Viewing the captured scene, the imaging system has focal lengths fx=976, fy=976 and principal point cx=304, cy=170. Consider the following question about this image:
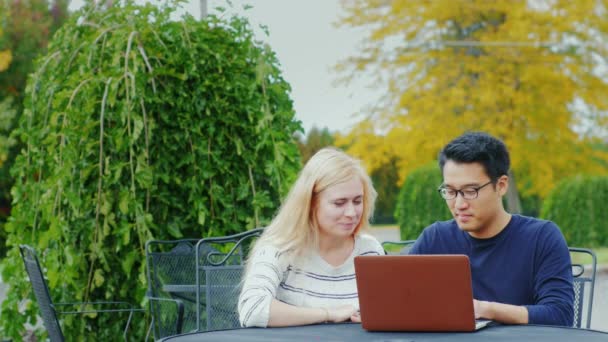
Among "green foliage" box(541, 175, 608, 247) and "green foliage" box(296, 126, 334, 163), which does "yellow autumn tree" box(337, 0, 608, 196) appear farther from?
"green foliage" box(296, 126, 334, 163)

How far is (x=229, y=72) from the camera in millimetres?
5230

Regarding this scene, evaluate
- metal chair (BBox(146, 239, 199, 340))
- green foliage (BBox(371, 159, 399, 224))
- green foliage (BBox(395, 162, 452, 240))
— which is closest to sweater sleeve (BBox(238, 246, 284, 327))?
metal chair (BBox(146, 239, 199, 340))

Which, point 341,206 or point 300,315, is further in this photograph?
point 341,206

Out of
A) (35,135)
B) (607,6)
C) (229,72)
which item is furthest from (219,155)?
(607,6)

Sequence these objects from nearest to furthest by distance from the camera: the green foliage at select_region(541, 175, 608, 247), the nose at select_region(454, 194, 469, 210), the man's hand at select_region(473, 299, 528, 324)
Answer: the man's hand at select_region(473, 299, 528, 324)
the nose at select_region(454, 194, 469, 210)
the green foliage at select_region(541, 175, 608, 247)

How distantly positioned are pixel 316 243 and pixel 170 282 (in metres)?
1.80

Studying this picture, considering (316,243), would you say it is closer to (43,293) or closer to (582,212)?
(43,293)

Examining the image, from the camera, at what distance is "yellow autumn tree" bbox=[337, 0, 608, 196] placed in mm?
20188

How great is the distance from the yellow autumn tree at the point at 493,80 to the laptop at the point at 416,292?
57.2 ft

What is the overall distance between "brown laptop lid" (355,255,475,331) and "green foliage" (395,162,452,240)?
14.6 meters

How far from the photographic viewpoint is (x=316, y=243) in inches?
126

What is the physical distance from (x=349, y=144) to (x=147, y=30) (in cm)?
1722

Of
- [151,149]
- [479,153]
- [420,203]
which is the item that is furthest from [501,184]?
[420,203]

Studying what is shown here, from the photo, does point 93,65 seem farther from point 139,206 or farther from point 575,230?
point 575,230
